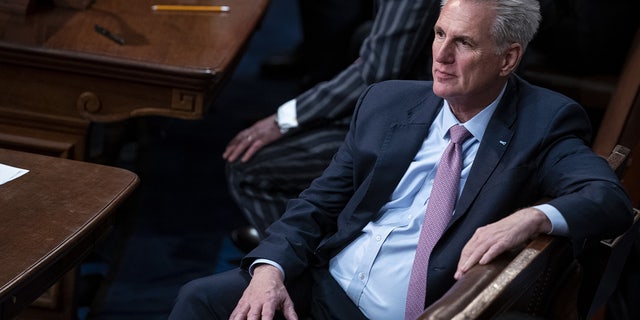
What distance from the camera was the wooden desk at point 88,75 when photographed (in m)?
3.17

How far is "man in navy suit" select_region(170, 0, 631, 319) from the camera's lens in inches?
95.9

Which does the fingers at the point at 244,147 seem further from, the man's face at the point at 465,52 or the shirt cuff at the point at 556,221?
the shirt cuff at the point at 556,221

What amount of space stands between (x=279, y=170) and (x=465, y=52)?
1272 mm

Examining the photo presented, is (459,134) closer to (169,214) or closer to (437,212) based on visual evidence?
(437,212)

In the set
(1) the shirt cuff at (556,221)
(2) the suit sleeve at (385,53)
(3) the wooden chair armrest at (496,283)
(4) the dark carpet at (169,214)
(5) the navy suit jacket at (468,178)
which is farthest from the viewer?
(4) the dark carpet at (169,214)

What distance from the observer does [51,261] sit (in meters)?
2.22

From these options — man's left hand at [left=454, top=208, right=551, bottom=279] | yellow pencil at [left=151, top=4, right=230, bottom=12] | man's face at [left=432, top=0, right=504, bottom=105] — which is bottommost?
yellow pencil at [left=151, top=4, right=230, bottom=12]

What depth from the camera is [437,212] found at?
2523 millimetres

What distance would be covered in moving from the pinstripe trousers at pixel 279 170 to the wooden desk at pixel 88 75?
1.12 ft

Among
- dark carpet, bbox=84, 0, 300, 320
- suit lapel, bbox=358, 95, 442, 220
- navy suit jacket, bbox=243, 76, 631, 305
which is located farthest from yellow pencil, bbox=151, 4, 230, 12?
suit lapel, bbox=358, 95, 442, 220

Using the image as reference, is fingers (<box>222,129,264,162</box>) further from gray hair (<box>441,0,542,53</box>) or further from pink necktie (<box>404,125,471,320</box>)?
gray hair (<box>441,0,542,53</box>)

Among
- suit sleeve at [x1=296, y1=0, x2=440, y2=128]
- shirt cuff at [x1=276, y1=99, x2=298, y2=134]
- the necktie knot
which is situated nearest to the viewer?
the necktie knot

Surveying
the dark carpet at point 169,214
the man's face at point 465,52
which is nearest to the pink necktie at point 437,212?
the man's face at point 465,52

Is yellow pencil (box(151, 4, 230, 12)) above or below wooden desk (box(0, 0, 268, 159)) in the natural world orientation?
above
